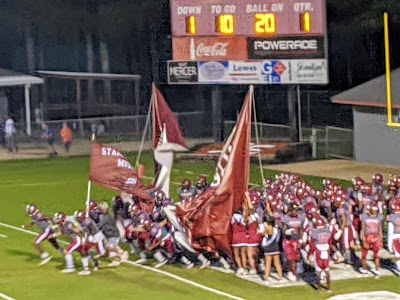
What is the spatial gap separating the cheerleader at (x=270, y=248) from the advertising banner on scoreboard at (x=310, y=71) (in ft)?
51.5

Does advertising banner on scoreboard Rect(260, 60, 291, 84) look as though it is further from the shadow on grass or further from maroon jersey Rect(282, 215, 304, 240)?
maroon jersey Rect(282, 215, 304, 240)

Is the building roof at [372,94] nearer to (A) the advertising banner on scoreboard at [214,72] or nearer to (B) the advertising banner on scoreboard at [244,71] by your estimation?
(B) the advertising banner on scoreboard at [244,71]

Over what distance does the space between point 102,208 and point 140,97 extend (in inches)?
1265

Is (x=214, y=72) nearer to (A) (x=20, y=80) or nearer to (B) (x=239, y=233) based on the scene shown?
(A) (x=20, y=80)

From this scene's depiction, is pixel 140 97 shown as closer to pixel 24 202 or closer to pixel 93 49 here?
pixel 93 49

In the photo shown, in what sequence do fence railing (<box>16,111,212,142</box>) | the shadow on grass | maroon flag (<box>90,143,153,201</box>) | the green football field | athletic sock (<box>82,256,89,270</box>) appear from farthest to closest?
1. fence railing (<box>16,111,212,142</box>)
2. maroon flag (<box>90,143,153,201</box>)
3. the shadow on grass
4. athletic sock (<box>82,256,89,270</box>)
5. the green football field

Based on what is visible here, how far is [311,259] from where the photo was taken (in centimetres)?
2106

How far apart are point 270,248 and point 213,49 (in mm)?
17046

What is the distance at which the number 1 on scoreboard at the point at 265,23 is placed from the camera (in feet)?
119

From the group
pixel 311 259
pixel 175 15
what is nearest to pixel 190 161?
pixel 175 15

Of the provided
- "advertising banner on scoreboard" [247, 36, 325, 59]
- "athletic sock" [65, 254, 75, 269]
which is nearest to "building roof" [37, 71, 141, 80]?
"advertising banner on scoreboard" [247, 36, 325, 59]

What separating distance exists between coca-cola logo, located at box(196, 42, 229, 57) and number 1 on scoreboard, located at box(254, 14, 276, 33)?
→ 4.46 feet

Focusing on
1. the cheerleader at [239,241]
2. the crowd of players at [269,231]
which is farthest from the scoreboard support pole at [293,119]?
the cheerleader at [239,241]

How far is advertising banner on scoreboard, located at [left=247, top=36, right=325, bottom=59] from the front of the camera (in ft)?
119
